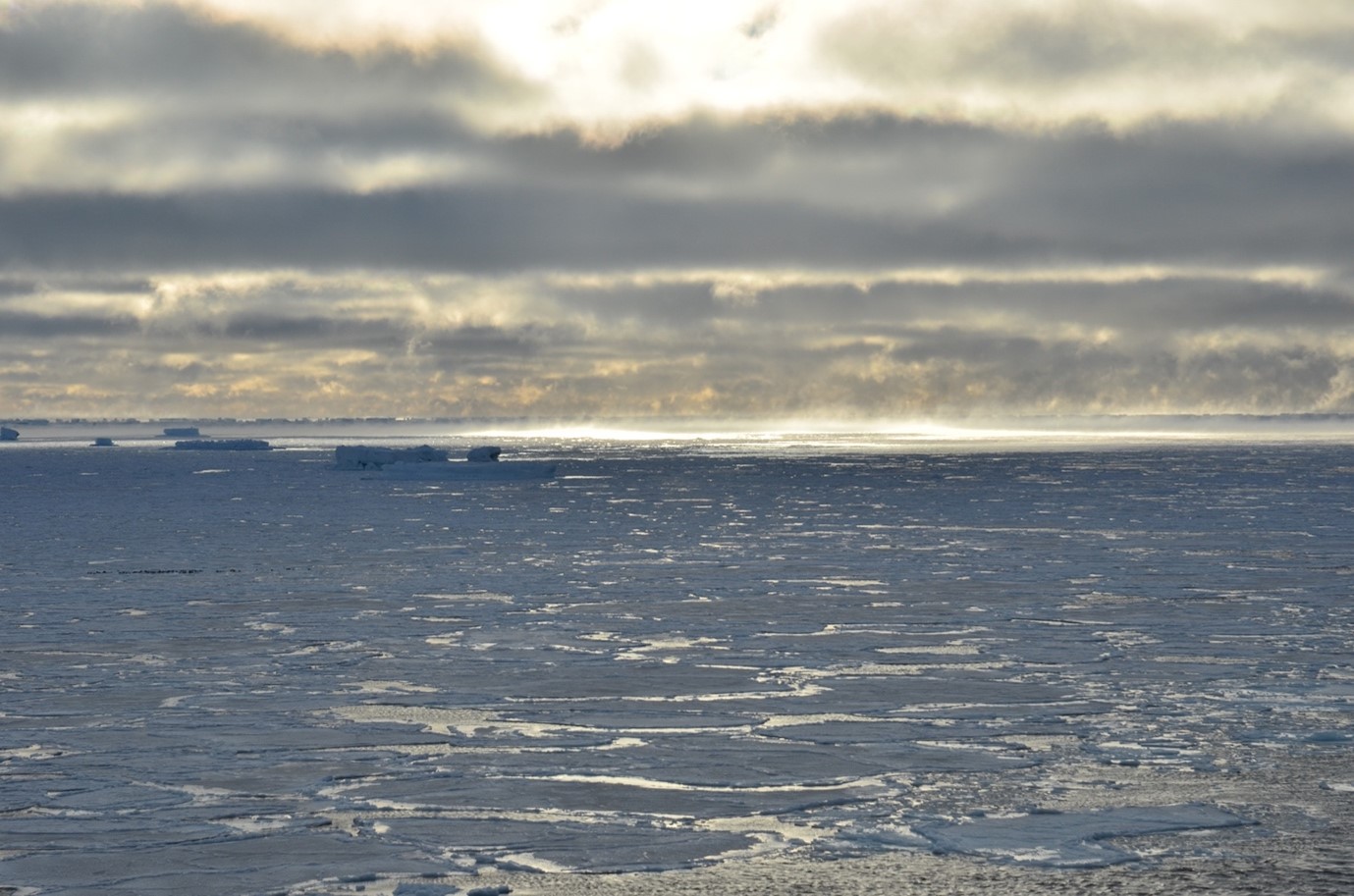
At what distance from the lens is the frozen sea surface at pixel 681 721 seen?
32.4 ft

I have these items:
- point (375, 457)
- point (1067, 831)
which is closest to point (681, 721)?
point (1067, 831)

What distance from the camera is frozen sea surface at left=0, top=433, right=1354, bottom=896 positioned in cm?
989

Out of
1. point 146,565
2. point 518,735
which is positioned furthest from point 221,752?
point 146,565

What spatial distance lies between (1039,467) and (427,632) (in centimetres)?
9875

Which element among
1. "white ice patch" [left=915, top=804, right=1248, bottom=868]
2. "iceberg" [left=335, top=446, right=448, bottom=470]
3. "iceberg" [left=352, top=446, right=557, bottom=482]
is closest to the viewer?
"white ice patch" [left=915, top=804, right=1248, bottom=868]

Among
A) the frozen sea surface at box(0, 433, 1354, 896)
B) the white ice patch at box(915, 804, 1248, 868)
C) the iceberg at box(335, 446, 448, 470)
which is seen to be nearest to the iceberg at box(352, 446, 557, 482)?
the iceberg at box(335, 446, 448, 470)

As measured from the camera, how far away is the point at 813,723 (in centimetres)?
1444

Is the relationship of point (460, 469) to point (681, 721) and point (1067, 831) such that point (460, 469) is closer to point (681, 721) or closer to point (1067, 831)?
point (681, 721)

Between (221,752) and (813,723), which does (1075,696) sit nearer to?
(813,723)

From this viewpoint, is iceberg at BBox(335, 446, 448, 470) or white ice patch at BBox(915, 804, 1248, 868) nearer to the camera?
white ice patch at BBox(915, 804, 1248, 868)

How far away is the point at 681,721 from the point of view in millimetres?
14602

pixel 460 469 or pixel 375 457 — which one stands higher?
pixel 375 457

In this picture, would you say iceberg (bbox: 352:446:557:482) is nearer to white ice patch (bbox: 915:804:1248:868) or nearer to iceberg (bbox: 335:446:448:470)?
iceberg (bbox: 335:446:448:470)

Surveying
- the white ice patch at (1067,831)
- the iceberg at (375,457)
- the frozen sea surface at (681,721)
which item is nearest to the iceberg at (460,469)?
the iceberg at (375,457)
